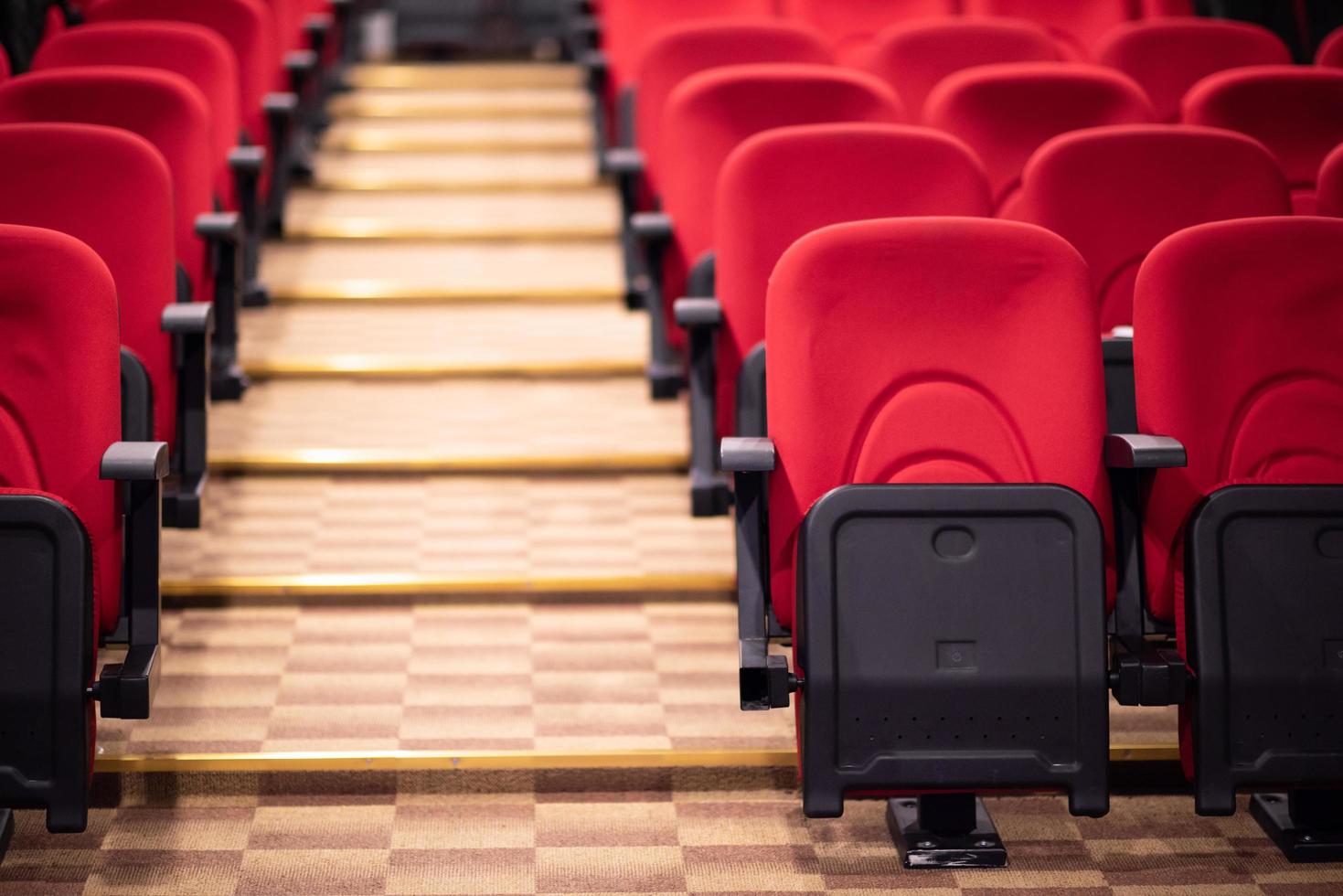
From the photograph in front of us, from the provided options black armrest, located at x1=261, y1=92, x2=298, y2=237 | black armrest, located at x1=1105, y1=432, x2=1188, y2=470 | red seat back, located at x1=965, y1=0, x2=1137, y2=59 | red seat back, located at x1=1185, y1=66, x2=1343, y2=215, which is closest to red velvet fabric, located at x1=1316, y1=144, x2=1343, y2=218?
red seat back, located at x1=1185, y1=66, x2=1343, y2=215

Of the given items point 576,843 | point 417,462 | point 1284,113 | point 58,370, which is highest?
point 1284,113

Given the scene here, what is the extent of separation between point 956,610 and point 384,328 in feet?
2.04

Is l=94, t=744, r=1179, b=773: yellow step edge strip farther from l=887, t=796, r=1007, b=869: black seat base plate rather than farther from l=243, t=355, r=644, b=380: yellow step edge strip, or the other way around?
l=243, t=355, r=644, b=380: yellow step edge strip

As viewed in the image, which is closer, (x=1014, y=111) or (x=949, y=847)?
(x=949, y=847)

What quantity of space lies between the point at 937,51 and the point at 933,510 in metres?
0.62

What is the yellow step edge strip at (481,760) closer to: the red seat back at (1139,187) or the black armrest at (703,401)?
the black armrest at (703,401)

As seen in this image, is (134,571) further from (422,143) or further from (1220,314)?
(422,143)

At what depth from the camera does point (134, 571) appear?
0.58 meters

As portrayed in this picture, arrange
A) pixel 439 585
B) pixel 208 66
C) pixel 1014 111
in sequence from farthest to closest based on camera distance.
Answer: pixel 208 66, pixel 1014 111, pixel 439 585

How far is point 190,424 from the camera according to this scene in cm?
73

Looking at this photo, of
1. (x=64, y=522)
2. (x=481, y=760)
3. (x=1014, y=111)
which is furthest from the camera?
(x=1014, y=111)

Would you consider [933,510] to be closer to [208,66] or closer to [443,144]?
[208,66]

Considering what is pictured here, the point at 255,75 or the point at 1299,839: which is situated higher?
the point at 255,75

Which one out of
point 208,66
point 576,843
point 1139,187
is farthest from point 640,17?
point 576,843
